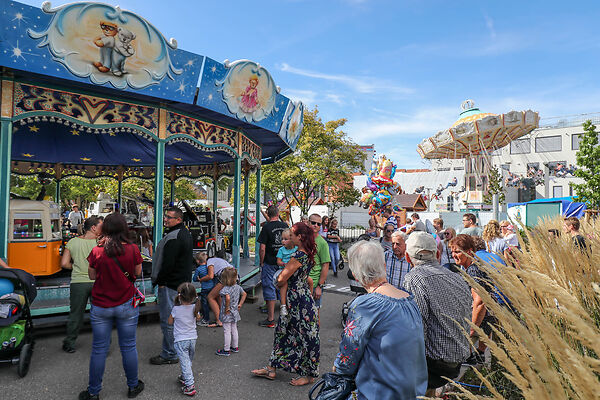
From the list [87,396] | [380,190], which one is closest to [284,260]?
[87,396]

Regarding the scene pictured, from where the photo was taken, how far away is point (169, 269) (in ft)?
14.7

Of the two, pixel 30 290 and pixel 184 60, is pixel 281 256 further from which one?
pixel 184 60

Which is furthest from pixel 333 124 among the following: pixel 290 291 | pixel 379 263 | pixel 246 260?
pixel 379 263

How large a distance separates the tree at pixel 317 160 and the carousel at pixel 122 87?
750 centimetres

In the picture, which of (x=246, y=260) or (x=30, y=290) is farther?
(x=246, y=260)

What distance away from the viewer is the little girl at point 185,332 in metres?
3.82

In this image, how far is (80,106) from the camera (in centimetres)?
602

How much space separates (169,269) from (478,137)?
31752 mm

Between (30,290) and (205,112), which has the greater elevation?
(205,112)

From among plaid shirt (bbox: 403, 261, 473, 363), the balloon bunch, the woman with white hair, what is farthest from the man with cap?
the balloon bunch

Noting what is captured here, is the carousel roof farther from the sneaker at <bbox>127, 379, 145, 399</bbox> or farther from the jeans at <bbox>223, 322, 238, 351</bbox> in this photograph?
the sneaker at <bbox>127, 379, 145, 399</bbox>

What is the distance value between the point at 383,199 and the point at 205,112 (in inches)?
387

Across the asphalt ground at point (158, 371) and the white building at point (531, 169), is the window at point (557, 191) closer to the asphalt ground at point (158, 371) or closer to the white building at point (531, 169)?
the white building at point (531, 169)

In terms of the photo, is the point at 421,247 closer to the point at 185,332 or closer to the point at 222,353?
the point at 185,332
